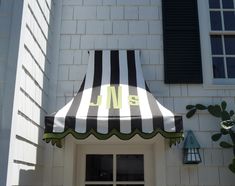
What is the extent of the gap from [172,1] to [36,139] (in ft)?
9.62

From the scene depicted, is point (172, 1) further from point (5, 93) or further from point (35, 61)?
point (5, 93)

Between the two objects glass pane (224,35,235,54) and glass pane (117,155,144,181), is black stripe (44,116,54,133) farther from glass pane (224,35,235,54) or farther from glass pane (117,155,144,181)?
glass pane (224,35,235,54)

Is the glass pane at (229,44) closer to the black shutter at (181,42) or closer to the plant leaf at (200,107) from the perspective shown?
the black shutter at (181,42)

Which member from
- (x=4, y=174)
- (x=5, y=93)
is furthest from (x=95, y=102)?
(x=4, y=174)

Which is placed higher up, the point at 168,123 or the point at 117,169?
the point at 168,123

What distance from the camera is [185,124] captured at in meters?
4.70

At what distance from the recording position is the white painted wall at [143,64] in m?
4.53

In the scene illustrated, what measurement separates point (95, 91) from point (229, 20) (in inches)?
97.9

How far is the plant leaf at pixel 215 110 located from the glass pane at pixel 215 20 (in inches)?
51.9

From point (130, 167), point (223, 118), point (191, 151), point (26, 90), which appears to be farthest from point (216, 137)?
point (26, 90)

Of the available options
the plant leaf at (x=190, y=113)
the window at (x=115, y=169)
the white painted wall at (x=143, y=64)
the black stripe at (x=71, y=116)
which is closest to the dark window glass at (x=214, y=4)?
the white painted wall at (x=143, y=64)

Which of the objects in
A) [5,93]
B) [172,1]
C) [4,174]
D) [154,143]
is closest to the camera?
[4,174]

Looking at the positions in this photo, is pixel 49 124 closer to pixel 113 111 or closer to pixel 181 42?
pixel 113 111

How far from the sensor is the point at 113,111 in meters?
3.74
